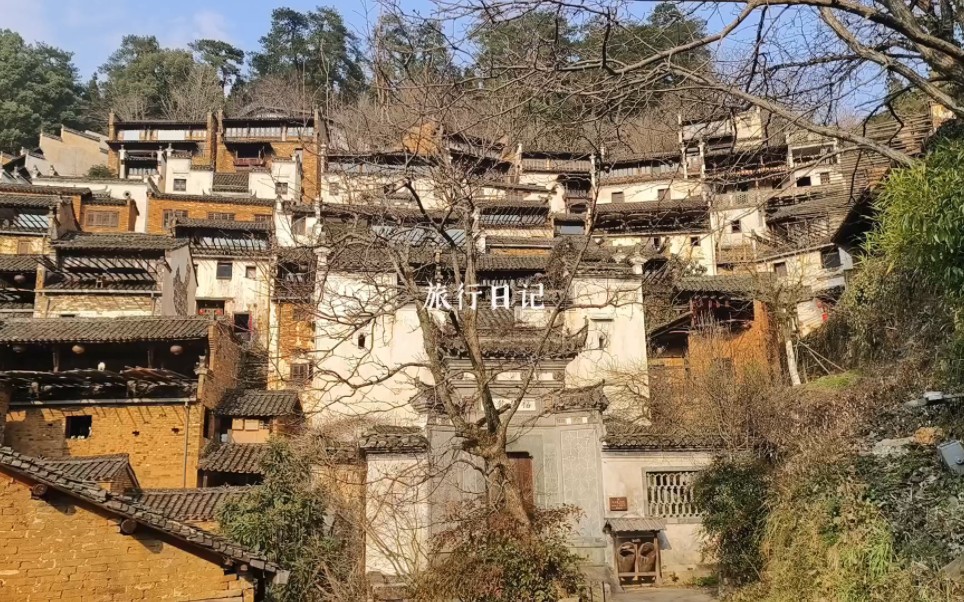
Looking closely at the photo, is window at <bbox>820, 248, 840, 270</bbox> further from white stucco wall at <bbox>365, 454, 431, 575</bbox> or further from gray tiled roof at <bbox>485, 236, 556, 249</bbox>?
white stucco wall at <bbox>365, 454, 431, 575</bbox>

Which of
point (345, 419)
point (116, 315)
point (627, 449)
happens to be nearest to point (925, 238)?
point (627, 449)

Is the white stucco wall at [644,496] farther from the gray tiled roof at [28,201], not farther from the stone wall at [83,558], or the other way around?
the gray tiled roof at [28,201]

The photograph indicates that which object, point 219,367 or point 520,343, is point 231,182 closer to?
point 219,367

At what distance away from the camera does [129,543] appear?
8812 millimetres

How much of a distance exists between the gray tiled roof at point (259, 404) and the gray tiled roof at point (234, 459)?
100 centimetres

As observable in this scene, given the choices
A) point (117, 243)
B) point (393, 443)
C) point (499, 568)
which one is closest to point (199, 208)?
point (117, 243)

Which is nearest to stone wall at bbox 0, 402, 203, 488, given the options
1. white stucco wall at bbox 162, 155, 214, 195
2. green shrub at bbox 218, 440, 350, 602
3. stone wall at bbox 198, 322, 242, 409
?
stone wall at bbox 198, 322, 242, 409

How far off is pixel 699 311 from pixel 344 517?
1792 cm

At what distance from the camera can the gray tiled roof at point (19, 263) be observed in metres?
26.9

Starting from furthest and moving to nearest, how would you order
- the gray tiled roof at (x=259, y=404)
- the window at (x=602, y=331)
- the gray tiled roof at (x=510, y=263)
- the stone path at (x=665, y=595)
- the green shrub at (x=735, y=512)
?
the gray tiled roof at (x=510, y=263), the window at (x=602, y=331), the gray tiled roof at (x=259, y=404), the stone path at (x=665, y=595), the green shrub at (x=735, y=512)

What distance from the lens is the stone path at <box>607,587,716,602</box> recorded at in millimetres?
12133

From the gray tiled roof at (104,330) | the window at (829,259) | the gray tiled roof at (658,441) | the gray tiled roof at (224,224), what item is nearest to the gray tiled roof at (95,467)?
the gray tiled roof at (104,330)

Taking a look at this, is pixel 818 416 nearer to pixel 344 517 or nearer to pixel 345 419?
pixel 344 517

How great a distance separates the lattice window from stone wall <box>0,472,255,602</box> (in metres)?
8.55
